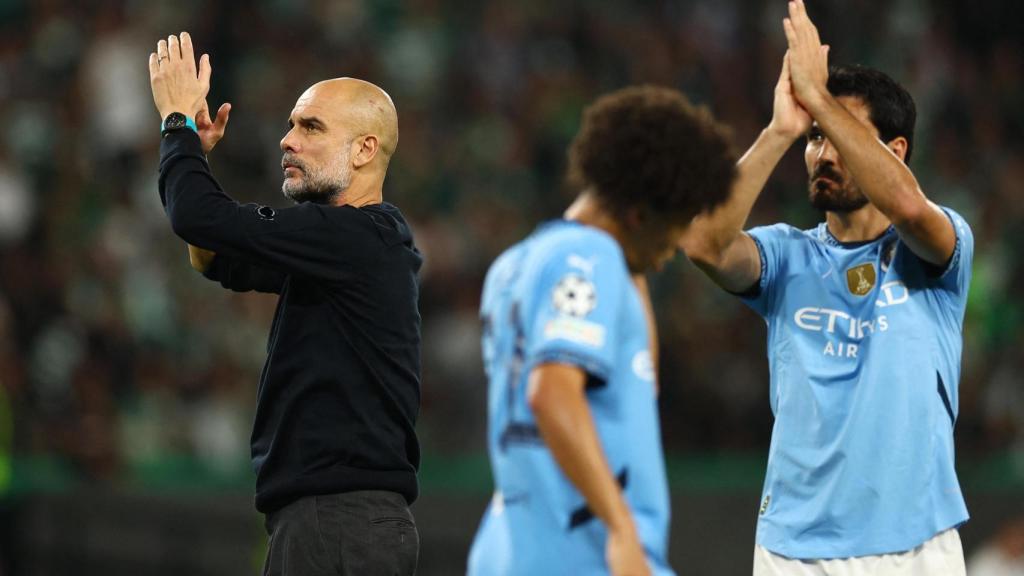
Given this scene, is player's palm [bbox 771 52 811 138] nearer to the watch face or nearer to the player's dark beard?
the player's dark beard

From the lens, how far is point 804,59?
4.86 metres

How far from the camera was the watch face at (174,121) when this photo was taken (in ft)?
15.2

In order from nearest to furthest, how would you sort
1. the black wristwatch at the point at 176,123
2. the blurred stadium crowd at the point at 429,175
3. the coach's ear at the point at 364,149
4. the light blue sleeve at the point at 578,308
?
the light blue sleeve at the point at 578,308
the black wristwatch at the point at 176,123
the coach's ear at the point at 364,149
the blurred stadium crowd at the point at 429,175

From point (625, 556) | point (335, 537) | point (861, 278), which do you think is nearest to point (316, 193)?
point (335, 537)

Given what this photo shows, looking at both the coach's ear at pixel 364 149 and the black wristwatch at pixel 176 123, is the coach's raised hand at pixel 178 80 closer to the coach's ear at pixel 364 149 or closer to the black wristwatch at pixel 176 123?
the black wristwatch at pixel 176 123

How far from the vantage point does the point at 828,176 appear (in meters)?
4.95

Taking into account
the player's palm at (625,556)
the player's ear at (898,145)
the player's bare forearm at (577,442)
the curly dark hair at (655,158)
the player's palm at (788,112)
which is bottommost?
the player's palm at (625,556)

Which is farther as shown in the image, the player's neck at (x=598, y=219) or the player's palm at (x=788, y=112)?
the player's palm at (x=788, y=112)

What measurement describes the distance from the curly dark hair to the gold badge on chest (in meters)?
1.42

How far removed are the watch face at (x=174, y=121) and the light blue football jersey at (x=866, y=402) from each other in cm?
210

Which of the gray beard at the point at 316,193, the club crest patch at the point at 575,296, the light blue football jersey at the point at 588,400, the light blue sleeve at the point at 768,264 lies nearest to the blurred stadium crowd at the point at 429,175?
the gray beard at the point at 316,193

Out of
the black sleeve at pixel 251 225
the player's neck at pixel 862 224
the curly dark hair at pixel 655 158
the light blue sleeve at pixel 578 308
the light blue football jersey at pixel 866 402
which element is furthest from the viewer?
the player's neck at pixel 862 224

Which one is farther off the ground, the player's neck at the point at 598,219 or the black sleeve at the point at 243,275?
the black sleeve at the point at 243,275

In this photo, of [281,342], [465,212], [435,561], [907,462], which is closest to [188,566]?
[435,561]
